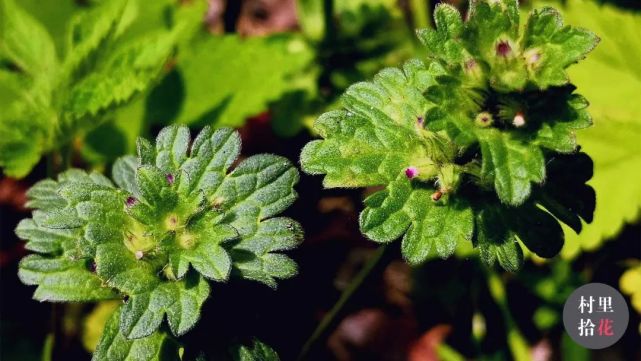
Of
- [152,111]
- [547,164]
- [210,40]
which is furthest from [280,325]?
[547,164]

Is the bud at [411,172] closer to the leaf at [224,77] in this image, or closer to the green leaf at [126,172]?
the green leaf at [126,172]

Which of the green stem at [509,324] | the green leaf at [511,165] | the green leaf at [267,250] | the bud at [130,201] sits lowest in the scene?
the green stem at [509,324]

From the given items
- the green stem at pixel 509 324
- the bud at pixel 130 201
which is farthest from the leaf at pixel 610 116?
the bud at pixel 130 201

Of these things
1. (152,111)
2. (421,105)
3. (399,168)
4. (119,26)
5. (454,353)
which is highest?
(421,105)

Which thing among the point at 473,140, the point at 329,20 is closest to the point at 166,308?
the point at 473,140

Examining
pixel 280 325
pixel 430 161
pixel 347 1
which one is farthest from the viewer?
pixel 347 1

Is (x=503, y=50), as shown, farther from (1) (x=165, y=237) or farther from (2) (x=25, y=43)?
(2) (x=25, y=43)

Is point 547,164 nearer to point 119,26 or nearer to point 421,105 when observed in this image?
point 421,105
